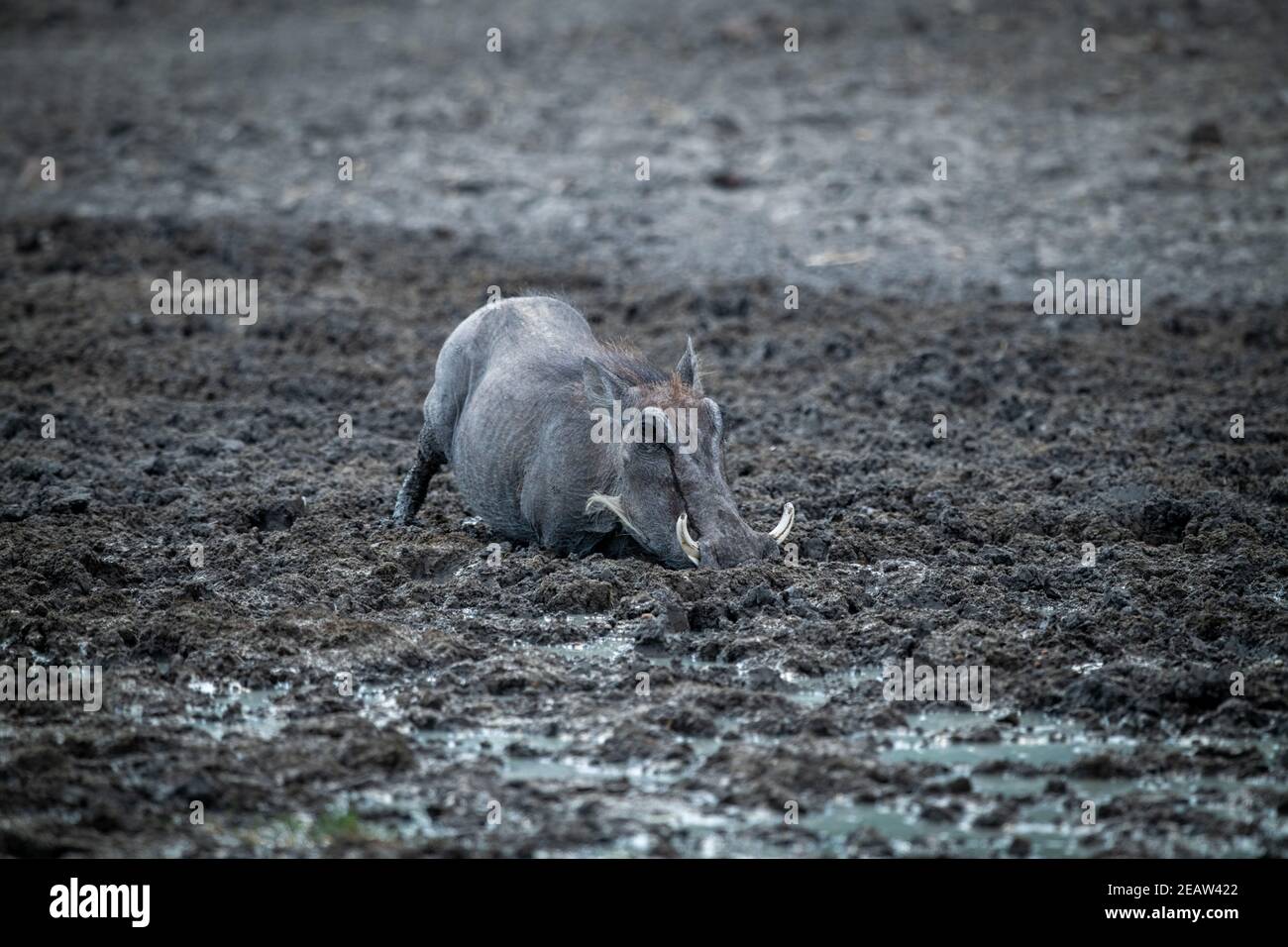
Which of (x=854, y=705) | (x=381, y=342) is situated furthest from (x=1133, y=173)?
(x=854, y=705)

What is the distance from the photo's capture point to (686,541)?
6992mm

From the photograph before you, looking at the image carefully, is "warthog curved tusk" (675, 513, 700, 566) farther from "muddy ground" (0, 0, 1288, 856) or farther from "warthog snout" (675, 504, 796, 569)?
"muddy ground" (0, 0, 1288, 856)

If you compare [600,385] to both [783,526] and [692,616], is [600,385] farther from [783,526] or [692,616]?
[692,616]

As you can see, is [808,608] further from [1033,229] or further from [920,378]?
[1033,229]

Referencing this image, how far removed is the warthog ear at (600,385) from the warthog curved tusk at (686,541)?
0.68m

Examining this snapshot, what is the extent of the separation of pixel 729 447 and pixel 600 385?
1.93m

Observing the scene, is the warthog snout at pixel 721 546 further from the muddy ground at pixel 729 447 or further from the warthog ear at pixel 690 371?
the warthog ear at pixel 690 371

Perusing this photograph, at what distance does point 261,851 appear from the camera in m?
4.88

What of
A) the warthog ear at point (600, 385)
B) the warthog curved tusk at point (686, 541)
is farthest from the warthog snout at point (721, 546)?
the warthog ear at point (600, 385)

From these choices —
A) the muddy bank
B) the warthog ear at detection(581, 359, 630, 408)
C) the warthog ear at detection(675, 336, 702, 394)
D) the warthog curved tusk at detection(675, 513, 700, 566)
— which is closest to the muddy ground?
the muddy bank

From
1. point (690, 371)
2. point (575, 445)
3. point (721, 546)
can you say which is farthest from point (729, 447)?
point (721, 546)

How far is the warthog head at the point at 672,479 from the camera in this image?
7.04 meters

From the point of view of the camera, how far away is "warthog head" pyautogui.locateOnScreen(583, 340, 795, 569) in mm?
7039
